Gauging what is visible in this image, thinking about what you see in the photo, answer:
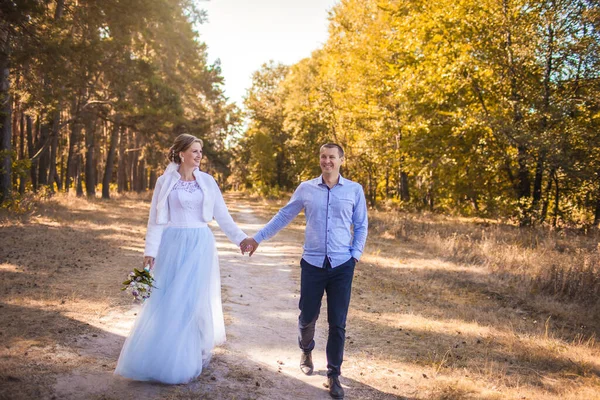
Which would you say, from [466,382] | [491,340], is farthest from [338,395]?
[491,340]

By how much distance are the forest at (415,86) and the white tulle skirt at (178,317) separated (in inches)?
330

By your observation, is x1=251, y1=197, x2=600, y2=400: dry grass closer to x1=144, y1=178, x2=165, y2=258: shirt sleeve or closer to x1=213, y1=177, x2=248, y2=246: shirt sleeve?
x1=213, y1=177, x2=248, y2=246: shirt sleeve

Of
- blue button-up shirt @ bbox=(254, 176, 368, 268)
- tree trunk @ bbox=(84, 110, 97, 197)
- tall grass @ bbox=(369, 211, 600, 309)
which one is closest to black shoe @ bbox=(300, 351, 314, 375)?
blue button-up shirt @ bbox=(254, 176, 368, 268)

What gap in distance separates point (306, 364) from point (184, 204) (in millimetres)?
2282

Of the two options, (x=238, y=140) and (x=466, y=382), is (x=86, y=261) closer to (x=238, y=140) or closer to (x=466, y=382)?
(x=466, y=382)

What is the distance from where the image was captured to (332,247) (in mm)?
4672

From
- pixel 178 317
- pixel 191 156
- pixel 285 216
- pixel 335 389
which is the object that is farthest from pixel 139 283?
pixel 335 389

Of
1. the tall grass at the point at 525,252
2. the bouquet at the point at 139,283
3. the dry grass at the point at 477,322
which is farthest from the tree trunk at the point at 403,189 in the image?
the bouquet at the point at 139,283

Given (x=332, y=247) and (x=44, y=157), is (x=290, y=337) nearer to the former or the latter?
(x=332, y=247)

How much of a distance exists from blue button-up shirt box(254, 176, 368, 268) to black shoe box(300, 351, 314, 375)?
119 centimetres

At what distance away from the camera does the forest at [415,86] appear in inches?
539

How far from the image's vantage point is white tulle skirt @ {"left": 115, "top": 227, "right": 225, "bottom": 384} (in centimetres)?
438

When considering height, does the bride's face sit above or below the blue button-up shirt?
above

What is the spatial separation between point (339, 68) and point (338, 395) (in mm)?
23884
